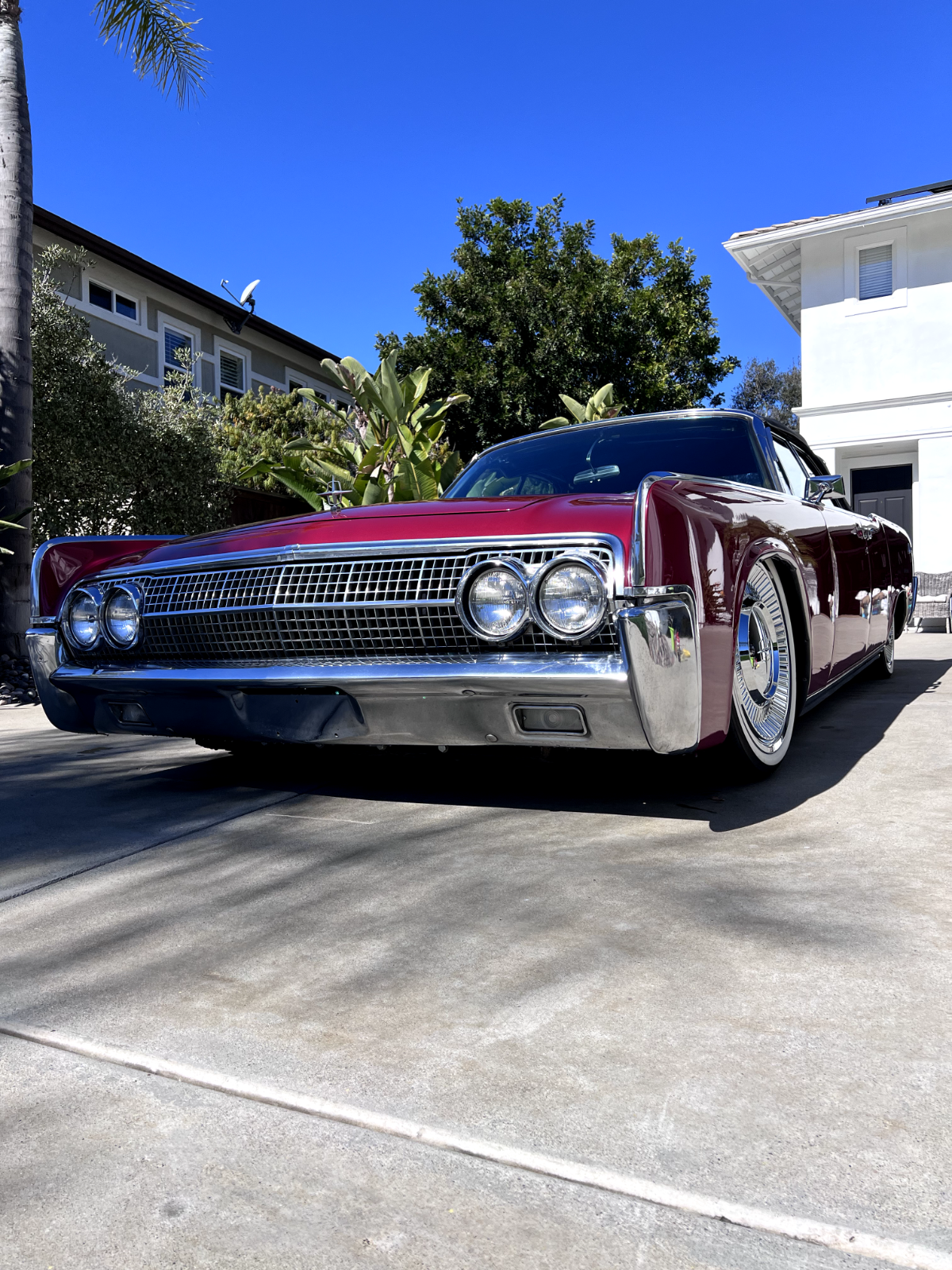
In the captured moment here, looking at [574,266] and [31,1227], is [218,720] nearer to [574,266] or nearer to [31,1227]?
[31,1227]

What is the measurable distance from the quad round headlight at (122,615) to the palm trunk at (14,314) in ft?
17.5

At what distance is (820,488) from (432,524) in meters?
2.15

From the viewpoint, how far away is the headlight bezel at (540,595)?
2.56 metres

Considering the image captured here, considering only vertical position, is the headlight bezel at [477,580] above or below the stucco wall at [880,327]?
below

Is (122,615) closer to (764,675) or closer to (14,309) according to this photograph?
(764,675)

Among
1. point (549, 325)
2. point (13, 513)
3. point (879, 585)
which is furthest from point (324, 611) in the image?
point (549, 325)

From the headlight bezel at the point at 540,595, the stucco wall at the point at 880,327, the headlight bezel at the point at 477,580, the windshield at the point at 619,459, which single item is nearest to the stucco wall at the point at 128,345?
the stucco wall at the point at 880,327

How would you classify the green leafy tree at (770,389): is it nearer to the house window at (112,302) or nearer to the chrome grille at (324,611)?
the house window at (112,302)

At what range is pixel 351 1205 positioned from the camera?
123 centimetres

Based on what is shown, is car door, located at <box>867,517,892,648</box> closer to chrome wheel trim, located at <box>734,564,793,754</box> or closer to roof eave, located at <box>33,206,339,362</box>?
chrome wheel trim, located at <box>734,564,793,754</box>

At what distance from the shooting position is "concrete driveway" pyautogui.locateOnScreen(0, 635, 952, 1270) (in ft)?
3.94

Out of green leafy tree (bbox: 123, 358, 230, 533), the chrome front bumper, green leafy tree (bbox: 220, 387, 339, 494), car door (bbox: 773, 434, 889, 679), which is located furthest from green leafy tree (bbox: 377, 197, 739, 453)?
the chrome front bumper

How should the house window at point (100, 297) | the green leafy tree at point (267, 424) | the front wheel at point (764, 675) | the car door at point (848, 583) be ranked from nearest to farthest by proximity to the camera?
the front wheel at point (764, 675), the car door at point (848, 583), the house window at point (100, 297), the green leafy tree at point (267, 424)

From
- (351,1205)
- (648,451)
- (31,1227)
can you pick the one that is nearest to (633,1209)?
(351,1205)
